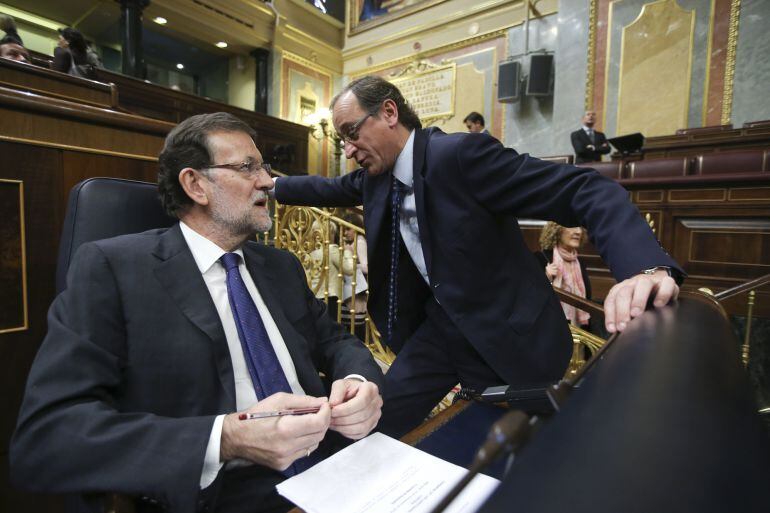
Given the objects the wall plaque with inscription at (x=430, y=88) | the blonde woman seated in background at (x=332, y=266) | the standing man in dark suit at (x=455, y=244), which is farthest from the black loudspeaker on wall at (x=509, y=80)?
the standing man in dark suit at (x=455, y=244)

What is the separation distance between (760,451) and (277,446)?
695 millimetres

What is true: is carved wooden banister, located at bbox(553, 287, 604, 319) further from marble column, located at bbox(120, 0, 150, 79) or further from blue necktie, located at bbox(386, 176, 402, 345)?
marble column, located at bbox(120, 0, 150, 79)

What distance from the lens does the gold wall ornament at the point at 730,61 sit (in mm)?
5624

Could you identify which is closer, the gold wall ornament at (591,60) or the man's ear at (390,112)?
the man's ear at (390,112)

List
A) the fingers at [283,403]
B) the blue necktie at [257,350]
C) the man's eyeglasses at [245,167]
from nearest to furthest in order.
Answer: the fingers at [283,403]
the blue necktie at [257,350]
the man's eyeglasses at [245,167]

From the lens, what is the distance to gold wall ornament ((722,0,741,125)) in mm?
5624

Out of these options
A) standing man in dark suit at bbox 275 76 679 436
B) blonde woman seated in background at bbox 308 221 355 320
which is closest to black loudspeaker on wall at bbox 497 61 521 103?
blonde woman seated in background at bbox 308 221 355 320

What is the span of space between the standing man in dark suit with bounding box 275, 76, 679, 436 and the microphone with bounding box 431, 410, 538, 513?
0.89 metres

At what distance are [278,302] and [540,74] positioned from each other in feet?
23.6

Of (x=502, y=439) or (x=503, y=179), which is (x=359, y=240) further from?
(x=502, y=439)

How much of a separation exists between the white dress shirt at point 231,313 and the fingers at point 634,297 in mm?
772

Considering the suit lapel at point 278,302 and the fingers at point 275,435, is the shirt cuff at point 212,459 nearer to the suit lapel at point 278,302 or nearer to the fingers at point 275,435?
the fingers at point 275,435

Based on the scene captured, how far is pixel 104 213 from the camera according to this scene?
1129 millimetres

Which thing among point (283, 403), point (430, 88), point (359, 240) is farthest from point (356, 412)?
point (430, 88)
